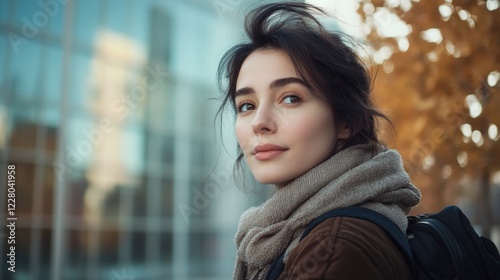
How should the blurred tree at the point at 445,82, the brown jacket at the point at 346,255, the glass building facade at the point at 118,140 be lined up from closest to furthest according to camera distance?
the brown jacket at the point at 346,255 → the blurred tree at the point at 445,82 → the glass building facade at the point at 118,140

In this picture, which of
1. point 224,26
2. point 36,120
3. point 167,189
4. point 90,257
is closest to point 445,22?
point 36,120

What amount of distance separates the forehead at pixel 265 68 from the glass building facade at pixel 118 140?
5.53m

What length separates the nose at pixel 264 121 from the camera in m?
1.62

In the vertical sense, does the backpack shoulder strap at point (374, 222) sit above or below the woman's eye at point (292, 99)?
below

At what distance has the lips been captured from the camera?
63.9 inches

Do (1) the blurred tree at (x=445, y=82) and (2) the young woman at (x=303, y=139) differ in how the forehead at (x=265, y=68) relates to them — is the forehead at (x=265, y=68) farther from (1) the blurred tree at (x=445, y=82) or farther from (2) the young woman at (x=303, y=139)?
(1) the blurred tree at (x=445, y=82)

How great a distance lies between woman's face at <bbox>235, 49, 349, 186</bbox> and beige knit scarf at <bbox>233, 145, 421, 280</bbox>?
0.20ft

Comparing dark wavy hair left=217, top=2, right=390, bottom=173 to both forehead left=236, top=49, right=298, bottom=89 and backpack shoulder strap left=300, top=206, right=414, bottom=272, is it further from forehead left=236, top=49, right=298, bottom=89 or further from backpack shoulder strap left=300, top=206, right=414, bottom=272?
backpack shoulder strap left=300, top=206, right=414, bottom=272

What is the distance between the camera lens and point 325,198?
1.44 m

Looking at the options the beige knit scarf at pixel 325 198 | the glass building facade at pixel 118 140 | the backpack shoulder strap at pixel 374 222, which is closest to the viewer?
the backpack shoulder strap at pixel 374 222

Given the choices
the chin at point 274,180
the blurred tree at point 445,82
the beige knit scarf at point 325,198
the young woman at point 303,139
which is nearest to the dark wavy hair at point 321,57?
the young woman at point 303,139

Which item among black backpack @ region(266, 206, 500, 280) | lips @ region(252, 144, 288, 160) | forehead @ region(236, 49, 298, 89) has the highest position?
forehead @ region(236, 49, 298, 89)

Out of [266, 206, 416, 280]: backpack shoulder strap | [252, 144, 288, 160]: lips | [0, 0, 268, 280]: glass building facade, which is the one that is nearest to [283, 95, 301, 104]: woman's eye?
[252, 144, 288, 160]: lips

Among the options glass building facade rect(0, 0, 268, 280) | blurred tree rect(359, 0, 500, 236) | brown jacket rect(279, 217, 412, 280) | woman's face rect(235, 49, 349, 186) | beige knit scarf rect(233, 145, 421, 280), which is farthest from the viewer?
glass building facade rect(0, 0, 268, 280)
